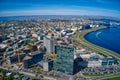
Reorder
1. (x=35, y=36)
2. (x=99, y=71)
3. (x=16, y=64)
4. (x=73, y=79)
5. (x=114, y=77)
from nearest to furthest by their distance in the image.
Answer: (x=73, y=79)
(x=114, y=77)
(x=99, y=71)
(x=16, y=64)
(x=35, y=36)

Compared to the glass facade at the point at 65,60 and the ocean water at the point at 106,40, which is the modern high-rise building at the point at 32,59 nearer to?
the glass facade at the point at 65,60

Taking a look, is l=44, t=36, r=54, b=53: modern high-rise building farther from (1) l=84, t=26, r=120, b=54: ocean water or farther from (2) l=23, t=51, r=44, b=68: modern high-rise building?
(1) l=84, t=26, r=120, b=54: ocean water

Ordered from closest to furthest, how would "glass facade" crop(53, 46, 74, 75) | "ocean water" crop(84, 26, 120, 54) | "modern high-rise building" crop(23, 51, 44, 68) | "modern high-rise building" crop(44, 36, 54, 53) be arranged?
"glass facade" crop(53, 46, 74, 75)
"modern high-rise building" crop(23, 51, 44, 68)
"modern high-rise building" crop(44, 36, 54, 53)
"ocean water" crop(84, 26, 120, 54)

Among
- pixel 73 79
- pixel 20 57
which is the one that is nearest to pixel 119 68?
pixel 73 79

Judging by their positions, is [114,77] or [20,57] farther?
[20,57]

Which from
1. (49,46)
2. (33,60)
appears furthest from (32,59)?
(49,46)

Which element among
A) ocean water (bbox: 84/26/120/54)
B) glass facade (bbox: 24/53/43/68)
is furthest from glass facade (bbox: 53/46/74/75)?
ocean water (bbox: 84/26/120/54)

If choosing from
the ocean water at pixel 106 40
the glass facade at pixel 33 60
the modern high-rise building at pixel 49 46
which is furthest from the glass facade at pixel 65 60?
the ocean water at pixel 106 40

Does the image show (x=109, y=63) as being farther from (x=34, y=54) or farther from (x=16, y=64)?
(x=16, y=64)
